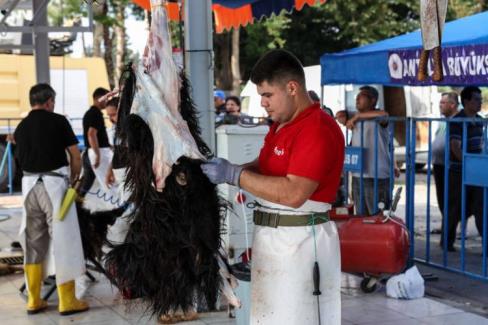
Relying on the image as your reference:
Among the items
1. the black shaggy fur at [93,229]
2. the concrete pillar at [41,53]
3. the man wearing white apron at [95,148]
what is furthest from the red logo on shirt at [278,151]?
the man wearing white apron at [95,148]

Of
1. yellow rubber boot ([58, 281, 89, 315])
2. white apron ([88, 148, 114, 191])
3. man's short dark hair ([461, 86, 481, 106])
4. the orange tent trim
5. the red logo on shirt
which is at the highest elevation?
the orange tent trim

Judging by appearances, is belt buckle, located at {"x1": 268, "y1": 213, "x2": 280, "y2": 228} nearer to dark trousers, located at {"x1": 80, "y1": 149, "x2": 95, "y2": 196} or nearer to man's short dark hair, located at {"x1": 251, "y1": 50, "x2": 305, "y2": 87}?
man's short dark hair, located at {"x1": 251, "y1": 50, "x2": 305, "y2": 87}

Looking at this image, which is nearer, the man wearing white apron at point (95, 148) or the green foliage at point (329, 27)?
the man wearing white apron at point (95, 148)

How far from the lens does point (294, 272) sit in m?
3.38

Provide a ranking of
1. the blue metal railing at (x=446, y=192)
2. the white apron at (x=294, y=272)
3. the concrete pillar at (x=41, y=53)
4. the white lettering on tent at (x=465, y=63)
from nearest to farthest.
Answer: the white apron at (x=294, y=272) < the white lettering on tent at (x=465, y=63) < the blue metal railing at (x=446, y=192) < the concrete pillar at (x=41, y=53)

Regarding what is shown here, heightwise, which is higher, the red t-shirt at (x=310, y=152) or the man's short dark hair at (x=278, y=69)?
the man's short dark hair at (x=278, y=69)

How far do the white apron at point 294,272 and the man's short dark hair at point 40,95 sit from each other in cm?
327

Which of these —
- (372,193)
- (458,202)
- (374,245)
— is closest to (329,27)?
(458,202)

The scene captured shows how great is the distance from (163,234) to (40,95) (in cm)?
334

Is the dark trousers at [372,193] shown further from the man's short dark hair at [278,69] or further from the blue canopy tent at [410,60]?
the man's short dark hair at [278,69]

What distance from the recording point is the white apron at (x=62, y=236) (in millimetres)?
6094

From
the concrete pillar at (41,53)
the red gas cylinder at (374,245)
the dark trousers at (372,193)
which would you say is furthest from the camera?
the concrete pillar at (41,53)

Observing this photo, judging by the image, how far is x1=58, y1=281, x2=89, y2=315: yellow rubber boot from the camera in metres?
6.16

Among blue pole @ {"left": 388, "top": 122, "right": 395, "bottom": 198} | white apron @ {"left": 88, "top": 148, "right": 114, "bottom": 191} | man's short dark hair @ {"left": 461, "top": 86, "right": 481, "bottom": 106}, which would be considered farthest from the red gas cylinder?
white apron @ {"left": 88, "top": 148, "right": 114, "bottom": 191}
